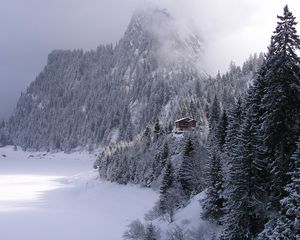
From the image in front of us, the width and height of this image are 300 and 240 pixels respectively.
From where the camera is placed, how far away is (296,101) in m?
32.3

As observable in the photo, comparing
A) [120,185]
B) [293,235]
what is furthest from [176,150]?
[293,235]

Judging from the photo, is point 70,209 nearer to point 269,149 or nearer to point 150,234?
point 150,234

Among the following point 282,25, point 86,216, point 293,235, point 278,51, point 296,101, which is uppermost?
point 282,25

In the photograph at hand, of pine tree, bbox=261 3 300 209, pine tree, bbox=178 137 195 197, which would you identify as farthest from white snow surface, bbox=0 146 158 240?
pine tree, bbox=261 3 300 209

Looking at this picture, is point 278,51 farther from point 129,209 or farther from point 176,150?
point 176,150

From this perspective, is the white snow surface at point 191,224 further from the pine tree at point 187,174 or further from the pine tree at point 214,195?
the pine tree at point 187,174

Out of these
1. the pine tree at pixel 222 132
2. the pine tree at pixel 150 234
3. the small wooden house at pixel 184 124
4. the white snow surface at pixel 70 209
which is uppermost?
the small wooden house at pixel 184 124

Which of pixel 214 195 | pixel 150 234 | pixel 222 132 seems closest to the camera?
pixel 214 195

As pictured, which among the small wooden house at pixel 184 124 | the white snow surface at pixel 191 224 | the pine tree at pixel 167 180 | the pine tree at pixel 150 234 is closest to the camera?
the white snow surface at pixel 191 224

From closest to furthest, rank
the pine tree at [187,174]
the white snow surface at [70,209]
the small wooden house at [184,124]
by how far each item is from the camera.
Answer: the white snow surface at [70,209]
the pine tree at [187,174]
the small wooden house at [184,124]

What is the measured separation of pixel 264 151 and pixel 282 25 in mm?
10506

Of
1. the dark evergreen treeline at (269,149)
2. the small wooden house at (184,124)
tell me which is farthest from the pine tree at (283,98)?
the small wooden house at (184,124)

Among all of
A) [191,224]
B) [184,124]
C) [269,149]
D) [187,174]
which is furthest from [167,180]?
[184,124]

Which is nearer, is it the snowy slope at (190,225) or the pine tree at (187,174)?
the snowy slope at (190,225)
